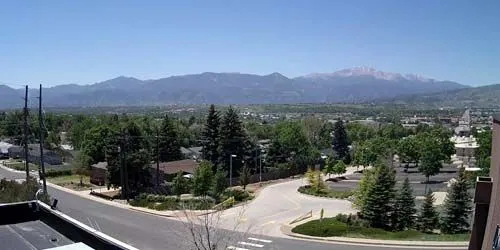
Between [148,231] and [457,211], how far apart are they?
758 inches

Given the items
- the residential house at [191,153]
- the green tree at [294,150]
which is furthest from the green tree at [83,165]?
the green tree at [294,150]

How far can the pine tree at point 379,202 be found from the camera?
1302 inches

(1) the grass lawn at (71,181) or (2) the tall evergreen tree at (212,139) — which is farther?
(2) the tall evergreen tree at (212,139)

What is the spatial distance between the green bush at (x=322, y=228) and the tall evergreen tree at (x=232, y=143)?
2467 cm

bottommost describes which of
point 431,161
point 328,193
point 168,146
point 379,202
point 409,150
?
point 328,193

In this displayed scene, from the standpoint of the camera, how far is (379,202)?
33250mm

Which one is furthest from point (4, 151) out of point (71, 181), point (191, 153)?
point (191, 153)

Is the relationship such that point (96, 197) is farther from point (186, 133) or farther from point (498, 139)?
point (186, 133)

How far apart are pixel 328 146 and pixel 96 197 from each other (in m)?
56.2

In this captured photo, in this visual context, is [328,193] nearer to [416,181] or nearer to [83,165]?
[416,181]

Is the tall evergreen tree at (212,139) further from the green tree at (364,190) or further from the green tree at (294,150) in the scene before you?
the green tree at (364,190)

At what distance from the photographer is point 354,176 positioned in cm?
6481

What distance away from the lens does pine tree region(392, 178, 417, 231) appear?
32.6 meters

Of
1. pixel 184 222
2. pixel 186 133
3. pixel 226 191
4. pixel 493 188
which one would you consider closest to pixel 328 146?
pixel 186 133
